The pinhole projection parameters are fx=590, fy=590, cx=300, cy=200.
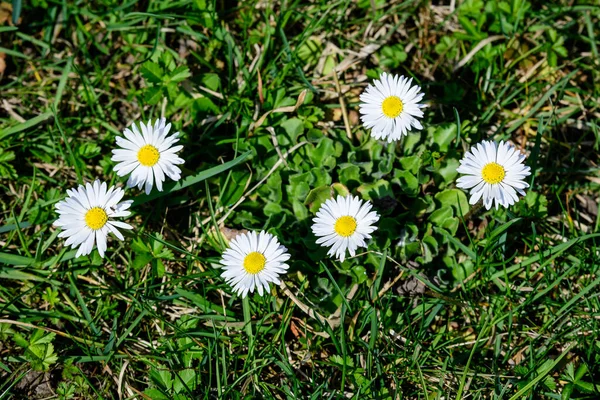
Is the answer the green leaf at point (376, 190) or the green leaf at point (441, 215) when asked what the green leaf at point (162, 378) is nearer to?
the green leaf at point (376, 190)

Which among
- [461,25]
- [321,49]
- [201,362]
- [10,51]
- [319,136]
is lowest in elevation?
[201,362]

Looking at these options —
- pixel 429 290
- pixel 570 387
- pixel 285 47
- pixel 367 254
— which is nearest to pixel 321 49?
pixel 285 47

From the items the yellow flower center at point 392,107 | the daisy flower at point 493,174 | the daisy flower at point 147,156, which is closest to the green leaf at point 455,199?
the daisy flower at point 493,174

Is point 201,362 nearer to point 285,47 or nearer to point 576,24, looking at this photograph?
point 285,47

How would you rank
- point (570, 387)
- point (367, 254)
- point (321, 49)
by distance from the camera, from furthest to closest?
point (321, 49), point (367, 254), point (570, 387)

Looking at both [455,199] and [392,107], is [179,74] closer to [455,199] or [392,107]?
[392,107]

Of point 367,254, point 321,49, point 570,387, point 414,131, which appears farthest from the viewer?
point 321,49

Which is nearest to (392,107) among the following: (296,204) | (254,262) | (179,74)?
(296,204)
